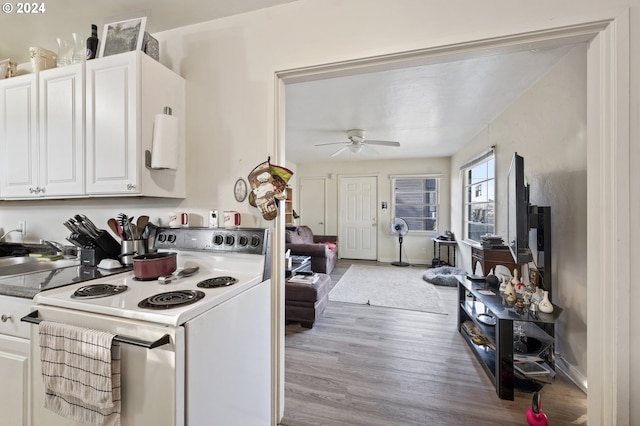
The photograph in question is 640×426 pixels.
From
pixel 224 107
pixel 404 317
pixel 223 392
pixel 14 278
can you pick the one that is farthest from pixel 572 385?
pixel 14 278

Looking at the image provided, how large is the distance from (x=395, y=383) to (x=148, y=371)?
1.66 m

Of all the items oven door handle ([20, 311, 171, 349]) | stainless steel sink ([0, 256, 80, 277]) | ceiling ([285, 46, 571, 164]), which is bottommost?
oven door handle ([20, 311, 171, 349])

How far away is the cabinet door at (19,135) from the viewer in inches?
62.6

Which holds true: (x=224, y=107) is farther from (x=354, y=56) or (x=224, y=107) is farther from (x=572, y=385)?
(x=572, y=385)

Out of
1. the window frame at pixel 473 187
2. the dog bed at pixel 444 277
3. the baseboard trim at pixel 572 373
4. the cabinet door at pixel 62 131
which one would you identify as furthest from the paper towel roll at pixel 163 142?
the dog bed at pixel 444 277

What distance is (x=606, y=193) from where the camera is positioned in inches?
42.4

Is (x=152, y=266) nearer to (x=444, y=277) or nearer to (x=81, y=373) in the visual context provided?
(x=81, y=373)

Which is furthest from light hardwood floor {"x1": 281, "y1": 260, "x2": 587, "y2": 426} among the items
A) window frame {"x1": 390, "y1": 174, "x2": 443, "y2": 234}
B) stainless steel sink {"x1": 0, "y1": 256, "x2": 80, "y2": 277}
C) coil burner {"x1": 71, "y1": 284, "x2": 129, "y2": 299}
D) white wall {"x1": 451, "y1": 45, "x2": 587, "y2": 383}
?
window frame {"x1": 390, "y1": 174, "x2": 443, "y2": 234}

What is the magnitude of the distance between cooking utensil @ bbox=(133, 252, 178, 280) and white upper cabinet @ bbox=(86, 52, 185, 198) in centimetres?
36

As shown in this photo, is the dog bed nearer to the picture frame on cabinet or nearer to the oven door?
the oven door

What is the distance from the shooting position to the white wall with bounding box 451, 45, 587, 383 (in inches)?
72.9

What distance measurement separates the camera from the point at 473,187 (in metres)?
4.50

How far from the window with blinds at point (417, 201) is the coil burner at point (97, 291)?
577 centimetres

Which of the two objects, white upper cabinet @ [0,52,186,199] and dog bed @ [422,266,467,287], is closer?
white upper cabinet @ [0,52,186,199]
